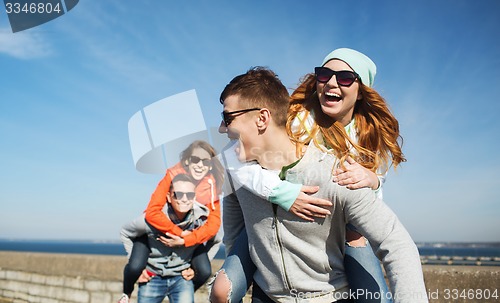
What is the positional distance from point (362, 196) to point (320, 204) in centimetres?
18

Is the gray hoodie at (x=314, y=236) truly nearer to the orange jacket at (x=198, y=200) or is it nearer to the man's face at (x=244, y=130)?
the man's face at (x=244, y=130)

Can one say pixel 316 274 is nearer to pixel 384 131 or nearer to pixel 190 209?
pixel 384 131

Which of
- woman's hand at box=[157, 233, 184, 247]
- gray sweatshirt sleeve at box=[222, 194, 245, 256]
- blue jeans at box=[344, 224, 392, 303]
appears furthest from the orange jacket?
blue jeans at box=[344, 224, 392, 303]

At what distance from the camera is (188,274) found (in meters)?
3.83

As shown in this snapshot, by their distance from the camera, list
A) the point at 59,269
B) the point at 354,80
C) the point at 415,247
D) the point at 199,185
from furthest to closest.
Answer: the point at 59,269 → the point at 199,185 → the point at 354,80 → the point at 415,247

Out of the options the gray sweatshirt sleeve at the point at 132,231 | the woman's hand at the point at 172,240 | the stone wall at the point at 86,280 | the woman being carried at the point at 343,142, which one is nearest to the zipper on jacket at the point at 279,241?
the woman being carried at the point at 343,142

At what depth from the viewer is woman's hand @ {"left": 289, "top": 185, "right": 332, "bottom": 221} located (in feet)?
5.63

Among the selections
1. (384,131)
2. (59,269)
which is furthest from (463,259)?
(59,269)

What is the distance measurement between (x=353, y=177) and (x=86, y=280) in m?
5.73

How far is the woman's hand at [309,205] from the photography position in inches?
67.6

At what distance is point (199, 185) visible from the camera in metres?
3.71

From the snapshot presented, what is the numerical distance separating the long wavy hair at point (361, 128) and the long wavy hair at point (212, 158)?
4.89ft

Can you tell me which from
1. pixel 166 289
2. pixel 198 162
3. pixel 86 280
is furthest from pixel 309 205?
pixel 86 280

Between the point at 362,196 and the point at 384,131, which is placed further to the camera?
the point at 384,131
